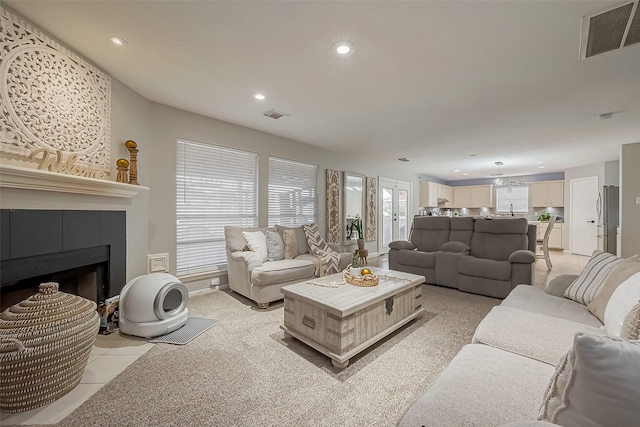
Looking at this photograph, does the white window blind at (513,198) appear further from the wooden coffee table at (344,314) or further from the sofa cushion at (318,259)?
the wooden coffee table at (344,314)

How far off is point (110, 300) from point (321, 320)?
2020mm

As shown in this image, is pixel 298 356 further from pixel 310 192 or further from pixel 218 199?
pixel 310 192

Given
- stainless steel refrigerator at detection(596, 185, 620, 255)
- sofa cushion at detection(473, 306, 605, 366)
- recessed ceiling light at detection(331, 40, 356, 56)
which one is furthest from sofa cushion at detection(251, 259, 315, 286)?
stainless steel refrigerator at detection(596, 185, 620, 255)

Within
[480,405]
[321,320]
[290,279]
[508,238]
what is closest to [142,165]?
[290,279]

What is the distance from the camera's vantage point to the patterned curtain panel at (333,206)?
5.38 m

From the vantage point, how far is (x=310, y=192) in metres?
5.17

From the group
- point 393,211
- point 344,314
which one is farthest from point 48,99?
point 393,211

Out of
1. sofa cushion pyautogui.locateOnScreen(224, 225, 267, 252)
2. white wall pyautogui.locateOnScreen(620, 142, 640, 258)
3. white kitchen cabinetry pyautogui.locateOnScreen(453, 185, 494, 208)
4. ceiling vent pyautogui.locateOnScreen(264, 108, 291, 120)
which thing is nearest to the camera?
ceiling vent pyautogui.locateOnScreen(264, 108, 291, 120)

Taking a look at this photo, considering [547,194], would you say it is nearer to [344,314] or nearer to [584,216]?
[584,216]

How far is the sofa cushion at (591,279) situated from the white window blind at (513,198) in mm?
7764

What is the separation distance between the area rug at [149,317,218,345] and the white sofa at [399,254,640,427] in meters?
2.08

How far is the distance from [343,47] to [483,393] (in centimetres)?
232

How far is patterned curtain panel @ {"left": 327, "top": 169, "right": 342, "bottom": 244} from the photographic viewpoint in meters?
5.38

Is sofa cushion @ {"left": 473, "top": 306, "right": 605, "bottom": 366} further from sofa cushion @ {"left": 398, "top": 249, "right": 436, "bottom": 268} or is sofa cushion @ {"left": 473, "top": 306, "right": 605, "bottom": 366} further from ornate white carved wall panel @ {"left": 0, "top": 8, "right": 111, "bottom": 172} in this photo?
ornate white carved wall panel @ {"left": 0, "top": 8, "right": 111, "bottom": 172}
